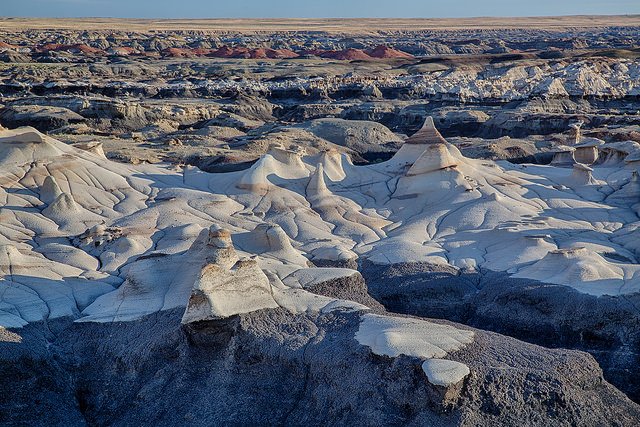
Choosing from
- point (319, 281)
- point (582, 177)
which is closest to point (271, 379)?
point (319, 281)

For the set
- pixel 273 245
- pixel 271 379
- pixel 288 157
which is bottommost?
pixel 271 379

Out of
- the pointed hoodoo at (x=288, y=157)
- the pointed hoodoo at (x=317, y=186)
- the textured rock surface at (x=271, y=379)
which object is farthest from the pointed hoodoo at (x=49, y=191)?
the textured rock surface at (x=271, y=379)

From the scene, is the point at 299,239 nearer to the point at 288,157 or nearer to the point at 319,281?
the point at 319,281

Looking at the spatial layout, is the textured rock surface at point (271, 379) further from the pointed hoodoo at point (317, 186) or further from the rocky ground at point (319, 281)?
the pointed hoodoo at point (317, 186)

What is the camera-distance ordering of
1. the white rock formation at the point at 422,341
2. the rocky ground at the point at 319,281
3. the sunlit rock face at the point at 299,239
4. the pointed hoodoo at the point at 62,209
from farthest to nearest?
the pointed hoodoo at the point at 62,209 < the sunlit rock face at the point at 299,239 < the rocky ground at the point at 319,281 < the white rock formation at the point at 422,341

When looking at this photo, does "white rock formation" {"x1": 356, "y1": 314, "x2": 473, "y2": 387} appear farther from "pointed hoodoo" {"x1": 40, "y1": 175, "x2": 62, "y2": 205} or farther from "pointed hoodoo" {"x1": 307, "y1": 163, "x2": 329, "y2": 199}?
"pointed hoodoo" {"x1": 40, "y1": 175, "x2": 62, "y2": 205}

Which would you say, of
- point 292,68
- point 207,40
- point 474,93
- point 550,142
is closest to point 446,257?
point 550,142

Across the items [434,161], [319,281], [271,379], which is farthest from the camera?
[434,161]

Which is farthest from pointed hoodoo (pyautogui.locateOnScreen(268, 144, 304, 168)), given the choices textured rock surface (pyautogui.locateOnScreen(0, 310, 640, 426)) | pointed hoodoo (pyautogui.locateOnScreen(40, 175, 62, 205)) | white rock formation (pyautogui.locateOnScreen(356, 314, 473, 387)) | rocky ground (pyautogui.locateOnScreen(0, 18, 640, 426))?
white rock formation (pyautogui.locateOnScreen(356, 314, 473, 387))
